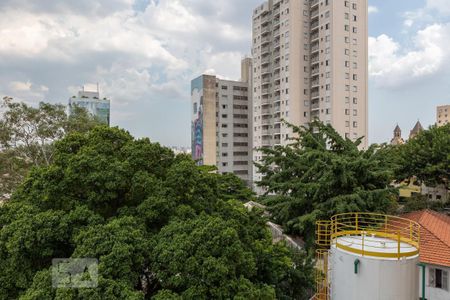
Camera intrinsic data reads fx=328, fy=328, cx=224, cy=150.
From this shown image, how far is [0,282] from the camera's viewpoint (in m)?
7.78

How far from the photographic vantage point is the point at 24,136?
65.2ft

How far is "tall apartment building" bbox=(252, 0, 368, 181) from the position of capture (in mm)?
41156

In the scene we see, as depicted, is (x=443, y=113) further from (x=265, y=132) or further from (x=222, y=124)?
(x=222, y=124)

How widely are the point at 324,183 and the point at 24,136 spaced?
17579mm

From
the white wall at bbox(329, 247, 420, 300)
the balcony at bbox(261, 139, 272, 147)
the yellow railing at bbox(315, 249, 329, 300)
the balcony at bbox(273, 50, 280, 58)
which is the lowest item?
the yellow railing at bbox(315, 249, 329, 300)

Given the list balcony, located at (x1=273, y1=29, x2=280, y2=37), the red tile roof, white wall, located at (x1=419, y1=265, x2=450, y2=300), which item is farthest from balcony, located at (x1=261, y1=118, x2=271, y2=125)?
white wall, located at (x1=419, y1=265, x2=450, y2=300)

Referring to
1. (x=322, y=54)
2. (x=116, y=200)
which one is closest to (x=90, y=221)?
(x=116, y=200)

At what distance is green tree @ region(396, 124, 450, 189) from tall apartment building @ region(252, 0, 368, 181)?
14990 millimetres

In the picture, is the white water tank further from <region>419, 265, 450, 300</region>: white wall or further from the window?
the window

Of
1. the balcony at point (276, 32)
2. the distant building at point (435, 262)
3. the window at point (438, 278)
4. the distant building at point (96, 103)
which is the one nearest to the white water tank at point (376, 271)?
the distant building at point (435, 262)

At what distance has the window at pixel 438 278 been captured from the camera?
39.0ft

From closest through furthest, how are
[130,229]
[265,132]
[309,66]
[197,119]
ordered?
[130,229]
[309,66]
[265,132]
[197,119]

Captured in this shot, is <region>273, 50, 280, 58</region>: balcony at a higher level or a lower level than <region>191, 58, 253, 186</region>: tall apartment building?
higher

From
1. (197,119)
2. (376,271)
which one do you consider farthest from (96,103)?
(376,271)
